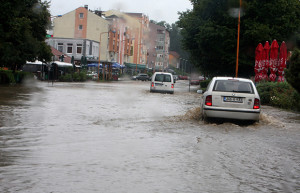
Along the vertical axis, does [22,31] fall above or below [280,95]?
above

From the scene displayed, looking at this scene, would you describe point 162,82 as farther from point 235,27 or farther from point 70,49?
point 70,49

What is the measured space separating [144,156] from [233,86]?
19.8ft

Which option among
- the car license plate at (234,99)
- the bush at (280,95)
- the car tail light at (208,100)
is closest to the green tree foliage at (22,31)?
the bush at (280,95)

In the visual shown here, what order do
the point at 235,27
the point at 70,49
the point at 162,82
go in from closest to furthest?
the point at 162,82
the point at 235,27
the point at 70,49

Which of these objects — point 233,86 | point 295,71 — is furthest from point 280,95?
point 233,86

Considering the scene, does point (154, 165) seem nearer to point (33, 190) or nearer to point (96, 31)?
point (33, 190)

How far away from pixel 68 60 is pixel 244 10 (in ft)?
134

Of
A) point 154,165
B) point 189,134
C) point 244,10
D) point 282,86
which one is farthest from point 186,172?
point 244,10

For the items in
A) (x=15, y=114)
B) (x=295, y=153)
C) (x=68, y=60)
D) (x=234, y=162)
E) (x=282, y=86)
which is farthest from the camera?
(x=68, y=60)

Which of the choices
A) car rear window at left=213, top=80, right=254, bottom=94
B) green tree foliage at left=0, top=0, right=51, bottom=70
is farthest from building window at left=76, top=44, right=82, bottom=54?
car rear window at left=213, top=80, right=254, bottom=94

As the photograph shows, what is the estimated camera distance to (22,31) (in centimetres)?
3528

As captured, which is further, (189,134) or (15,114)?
(15,114)

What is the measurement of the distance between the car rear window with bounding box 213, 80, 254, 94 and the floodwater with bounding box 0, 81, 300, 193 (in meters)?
0.96

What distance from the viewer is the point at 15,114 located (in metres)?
14.5
